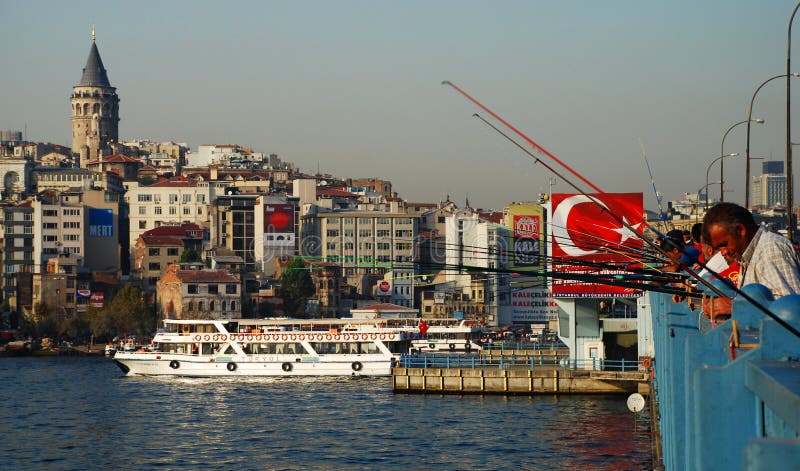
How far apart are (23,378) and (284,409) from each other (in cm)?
2413

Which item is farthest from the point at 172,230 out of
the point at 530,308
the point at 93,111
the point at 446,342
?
the point at 93,111

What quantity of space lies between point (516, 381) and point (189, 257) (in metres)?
64.6

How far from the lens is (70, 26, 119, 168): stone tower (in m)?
170

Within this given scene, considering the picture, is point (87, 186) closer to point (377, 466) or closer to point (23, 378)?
point (23, 378)

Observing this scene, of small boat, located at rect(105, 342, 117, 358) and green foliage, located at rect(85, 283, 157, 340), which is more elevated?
green foliage, located at rect(85, 283, 157, 340)


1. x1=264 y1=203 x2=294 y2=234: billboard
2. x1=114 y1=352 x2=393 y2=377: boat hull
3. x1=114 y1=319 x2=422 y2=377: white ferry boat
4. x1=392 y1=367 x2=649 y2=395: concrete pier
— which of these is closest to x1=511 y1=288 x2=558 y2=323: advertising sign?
x1=264 y1=203 x2=294 y2=234: billboard

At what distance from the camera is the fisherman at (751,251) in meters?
4.27

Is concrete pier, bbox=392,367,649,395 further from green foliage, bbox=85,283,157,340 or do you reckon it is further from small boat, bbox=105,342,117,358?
green foliage, bbox=85,283,157,340

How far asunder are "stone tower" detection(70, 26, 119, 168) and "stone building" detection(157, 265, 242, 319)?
81107 mm

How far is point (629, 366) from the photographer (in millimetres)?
40719

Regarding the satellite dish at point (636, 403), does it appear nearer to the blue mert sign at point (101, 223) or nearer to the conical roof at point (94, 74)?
the blue mert sign at point (101, 223)

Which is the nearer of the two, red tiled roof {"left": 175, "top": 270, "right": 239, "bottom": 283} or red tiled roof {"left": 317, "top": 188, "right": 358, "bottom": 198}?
red tiled roof {"left": 175, "top": 270, "right": 239, "bottom": 283}

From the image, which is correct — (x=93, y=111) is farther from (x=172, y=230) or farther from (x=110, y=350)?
(x=110, y=350)

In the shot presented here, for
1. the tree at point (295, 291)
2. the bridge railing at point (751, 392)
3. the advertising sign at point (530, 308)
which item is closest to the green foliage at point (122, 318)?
the tree at point (295, 291)
